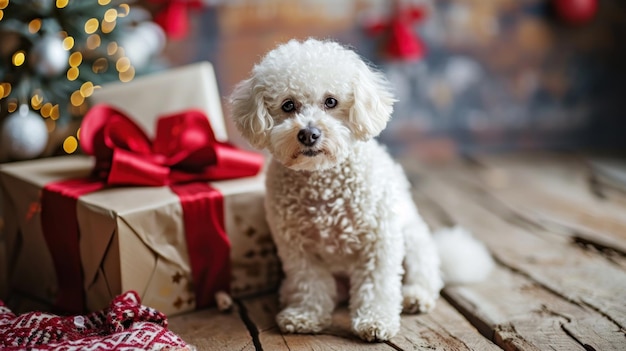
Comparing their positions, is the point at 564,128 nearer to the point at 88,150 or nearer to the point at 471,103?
the point at 471,103

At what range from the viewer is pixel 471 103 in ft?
11.3

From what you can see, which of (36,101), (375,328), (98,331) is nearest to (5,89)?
(36,101)

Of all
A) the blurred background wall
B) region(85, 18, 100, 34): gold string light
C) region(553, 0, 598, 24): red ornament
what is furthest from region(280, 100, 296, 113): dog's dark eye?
region(553, 0, 598, 24): red ornament

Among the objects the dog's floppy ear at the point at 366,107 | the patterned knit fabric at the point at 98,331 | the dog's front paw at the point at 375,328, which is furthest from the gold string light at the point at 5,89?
the dog's front paw at the point at 375,328

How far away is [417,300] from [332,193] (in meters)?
0.41

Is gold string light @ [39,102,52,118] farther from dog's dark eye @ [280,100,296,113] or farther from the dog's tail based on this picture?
the dog's tail

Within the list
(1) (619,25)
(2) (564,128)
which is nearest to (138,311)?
(2) (564,128)

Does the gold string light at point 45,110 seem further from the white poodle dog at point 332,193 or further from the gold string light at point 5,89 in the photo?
the white poodle dog at point 332,193

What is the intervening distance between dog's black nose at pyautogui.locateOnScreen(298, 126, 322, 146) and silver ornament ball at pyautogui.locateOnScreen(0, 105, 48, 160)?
3.94ft

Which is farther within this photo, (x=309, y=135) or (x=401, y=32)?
(x=401, y=32)

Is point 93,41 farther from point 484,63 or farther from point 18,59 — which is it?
point 484,63

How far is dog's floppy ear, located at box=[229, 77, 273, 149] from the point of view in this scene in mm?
1495

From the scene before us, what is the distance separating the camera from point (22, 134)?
217 centimetres

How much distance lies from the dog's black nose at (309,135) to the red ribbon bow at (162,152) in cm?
52
